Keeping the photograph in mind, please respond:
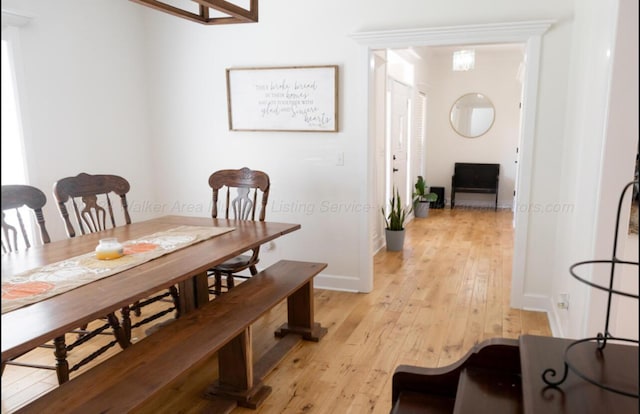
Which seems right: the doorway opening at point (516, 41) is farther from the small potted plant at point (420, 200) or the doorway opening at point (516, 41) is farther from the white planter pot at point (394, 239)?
the small potted plant at point (420, 200)

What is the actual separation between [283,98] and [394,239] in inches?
82.5

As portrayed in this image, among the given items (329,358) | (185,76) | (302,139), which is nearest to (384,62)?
(302,139)

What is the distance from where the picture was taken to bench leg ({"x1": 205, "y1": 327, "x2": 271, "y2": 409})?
7.38 feet

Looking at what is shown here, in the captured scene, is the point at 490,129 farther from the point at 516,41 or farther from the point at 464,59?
the point at 516,41

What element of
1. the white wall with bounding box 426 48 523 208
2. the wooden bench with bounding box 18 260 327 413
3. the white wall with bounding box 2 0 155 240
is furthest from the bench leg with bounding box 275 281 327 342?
the white wall with bounding box 426 48 523 208

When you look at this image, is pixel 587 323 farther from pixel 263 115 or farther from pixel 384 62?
pixel 384 62

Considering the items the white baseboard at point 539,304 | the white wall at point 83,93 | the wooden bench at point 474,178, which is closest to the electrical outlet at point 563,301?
the white baseboard at point 539,304

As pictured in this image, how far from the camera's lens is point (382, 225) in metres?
5.29

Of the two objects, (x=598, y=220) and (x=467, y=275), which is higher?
(x=598, y=220)

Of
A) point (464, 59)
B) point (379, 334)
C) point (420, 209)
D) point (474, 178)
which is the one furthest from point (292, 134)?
point (474, 178)

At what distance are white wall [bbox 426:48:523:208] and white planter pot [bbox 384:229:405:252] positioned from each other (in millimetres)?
3497

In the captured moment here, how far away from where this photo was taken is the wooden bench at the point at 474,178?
786 cm

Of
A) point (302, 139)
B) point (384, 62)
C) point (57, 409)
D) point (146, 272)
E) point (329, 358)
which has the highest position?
point (384, 62)

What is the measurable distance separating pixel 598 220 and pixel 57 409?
7.07 ft
